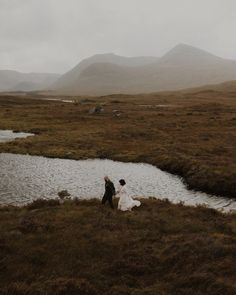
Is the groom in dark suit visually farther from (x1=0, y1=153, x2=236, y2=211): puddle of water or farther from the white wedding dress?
(x1=0, y1=153, x2=236, y2=211): puddle of water

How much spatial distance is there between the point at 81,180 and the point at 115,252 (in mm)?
24473

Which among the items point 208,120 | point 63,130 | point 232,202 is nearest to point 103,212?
point 232,202

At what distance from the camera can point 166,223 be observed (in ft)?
93.7

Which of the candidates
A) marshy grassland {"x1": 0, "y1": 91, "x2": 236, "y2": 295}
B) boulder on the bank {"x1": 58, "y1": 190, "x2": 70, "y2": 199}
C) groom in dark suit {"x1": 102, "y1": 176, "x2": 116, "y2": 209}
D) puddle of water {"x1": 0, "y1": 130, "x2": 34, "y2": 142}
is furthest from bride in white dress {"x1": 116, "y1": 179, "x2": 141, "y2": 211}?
puddle of water {"x1": 0, "y1": 130, "x2": 34, "y2": 142}

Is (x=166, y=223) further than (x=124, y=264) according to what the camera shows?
Yes

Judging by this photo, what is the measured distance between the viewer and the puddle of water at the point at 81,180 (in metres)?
40.1

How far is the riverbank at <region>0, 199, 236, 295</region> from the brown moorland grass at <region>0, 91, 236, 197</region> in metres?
16.6

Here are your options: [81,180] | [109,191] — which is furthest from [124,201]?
[81,180]

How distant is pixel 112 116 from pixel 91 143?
140 feet

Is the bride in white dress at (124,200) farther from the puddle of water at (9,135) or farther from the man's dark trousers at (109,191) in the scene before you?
the puddle of water at (9,135)

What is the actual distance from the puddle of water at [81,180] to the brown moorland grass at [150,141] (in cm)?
252

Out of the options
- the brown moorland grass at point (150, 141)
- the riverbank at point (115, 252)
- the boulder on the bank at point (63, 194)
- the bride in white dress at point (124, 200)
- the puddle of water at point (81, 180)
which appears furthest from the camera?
the brown moorland grass at point (150, 141)

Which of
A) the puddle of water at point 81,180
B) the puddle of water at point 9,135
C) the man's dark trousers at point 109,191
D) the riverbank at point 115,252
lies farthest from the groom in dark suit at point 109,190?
the puddle of water at point 9,135

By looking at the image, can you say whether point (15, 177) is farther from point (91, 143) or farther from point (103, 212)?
point (91, 143)
